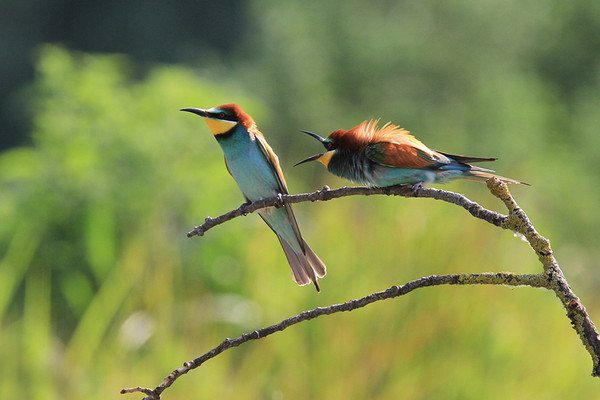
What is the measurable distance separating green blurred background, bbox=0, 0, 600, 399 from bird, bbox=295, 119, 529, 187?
821 mm

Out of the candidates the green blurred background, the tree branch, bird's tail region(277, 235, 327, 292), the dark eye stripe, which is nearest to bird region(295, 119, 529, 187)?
bird's tail region(277, 235, 327, 292)

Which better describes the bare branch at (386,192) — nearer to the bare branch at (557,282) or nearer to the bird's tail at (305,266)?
the bare branch at (557,282)

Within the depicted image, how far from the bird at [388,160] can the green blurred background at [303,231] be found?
82 cm

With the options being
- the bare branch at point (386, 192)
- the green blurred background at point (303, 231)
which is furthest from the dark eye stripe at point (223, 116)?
the green blurred background at point (303, 231)

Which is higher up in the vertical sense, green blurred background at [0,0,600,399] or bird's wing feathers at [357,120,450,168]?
bird's wing feathers at [357,120,450,168]

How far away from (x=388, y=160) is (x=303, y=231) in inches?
93.1

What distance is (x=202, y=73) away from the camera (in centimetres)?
846

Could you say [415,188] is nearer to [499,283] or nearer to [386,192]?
[386,192]

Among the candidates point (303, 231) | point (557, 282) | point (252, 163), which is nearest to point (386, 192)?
point (557, 282)

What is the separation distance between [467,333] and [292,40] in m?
7.67

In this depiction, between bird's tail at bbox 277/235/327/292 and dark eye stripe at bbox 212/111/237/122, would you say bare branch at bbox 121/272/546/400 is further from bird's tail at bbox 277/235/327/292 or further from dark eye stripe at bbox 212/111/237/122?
dark eye stripe at bbox 212/111/237/122

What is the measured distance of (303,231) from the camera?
4191mm

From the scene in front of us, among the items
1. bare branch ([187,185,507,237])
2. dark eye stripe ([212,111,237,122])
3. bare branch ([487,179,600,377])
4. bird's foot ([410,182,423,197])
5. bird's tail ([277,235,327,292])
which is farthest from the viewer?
dark eye stripe ([212,111,237,122])

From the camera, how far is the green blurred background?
3.02m
